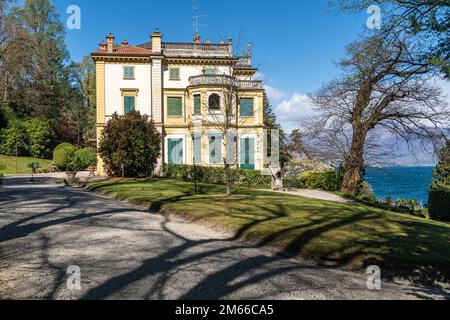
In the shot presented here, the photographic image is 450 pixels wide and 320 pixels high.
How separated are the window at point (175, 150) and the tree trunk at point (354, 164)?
13222 millimetres

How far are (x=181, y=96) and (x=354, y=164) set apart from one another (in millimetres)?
15081

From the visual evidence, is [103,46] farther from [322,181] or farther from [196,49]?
[322,181]

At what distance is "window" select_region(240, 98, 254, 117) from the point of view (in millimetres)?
30344

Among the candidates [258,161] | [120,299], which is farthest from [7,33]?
[120,299]

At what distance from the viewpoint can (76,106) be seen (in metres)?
54.4

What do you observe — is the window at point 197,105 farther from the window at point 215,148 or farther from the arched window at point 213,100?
the window at point 215,148

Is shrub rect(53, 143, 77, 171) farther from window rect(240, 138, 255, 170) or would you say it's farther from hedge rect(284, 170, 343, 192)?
hedge rect(284, 170, 343, 192)

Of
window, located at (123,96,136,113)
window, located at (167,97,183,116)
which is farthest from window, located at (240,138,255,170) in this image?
window, located at (123,96,136,113)

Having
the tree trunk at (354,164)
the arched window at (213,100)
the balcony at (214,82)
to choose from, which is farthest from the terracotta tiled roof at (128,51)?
the tree trunk at (354,164)

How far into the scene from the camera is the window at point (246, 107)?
30.3 m

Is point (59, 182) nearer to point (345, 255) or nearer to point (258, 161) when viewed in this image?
point (258, 161)

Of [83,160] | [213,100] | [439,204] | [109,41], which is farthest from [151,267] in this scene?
[83,160]

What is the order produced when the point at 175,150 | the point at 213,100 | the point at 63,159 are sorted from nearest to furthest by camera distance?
the point at 213,100
the point at 175,150
the point at 63,159

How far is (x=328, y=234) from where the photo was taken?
8727mm
